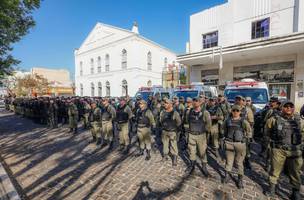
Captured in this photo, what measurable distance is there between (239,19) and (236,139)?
41.5 ft

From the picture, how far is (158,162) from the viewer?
202 inches

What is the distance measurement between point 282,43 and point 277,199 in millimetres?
9005

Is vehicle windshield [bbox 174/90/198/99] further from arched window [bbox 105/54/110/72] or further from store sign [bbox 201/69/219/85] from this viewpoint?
arched window [bbox 105/54/110/72]

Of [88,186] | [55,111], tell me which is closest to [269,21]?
[88,186]

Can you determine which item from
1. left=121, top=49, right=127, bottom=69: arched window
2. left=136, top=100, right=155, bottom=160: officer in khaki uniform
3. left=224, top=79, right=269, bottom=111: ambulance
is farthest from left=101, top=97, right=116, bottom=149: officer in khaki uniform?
left=121, top=49, right=127, bottom=69: arched window

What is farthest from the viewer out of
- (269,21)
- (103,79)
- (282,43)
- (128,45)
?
(103,79)

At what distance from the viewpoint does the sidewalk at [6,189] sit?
347 cm

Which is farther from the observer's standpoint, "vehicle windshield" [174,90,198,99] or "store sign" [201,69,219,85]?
"store sign" [201,69,219,85]

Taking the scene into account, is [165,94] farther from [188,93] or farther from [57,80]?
[57,80]

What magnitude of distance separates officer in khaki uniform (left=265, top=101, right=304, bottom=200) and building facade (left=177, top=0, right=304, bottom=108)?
817 centimetres

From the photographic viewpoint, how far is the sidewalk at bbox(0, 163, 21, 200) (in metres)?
3.47

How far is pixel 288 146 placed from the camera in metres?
3.10

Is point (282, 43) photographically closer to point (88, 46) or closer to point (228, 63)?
point (228, 63)

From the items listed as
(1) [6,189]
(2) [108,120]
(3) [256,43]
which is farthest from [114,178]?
(3) [256,43]
